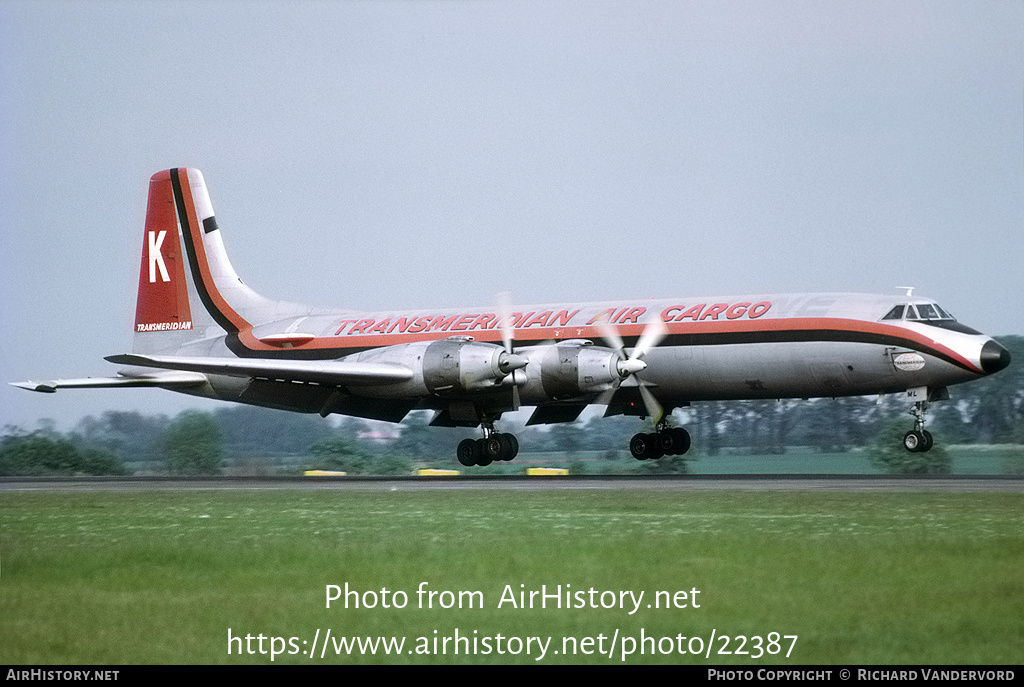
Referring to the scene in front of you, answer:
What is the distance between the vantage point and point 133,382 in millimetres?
35625

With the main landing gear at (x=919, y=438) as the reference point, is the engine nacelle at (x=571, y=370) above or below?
above

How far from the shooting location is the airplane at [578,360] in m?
28.6

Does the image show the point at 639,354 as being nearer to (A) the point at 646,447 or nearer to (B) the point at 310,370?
(A) the point at 646,447

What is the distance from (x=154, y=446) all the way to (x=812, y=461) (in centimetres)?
1890

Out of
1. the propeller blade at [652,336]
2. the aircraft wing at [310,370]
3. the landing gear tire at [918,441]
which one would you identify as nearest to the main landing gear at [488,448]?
the aircraft wing at [310,370]

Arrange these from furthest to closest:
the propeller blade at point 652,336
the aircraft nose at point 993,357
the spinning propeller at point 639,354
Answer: the propeller blade at point 652,336 < the spinning propeller at point 639,354 < the aircraft nose at point 993,357

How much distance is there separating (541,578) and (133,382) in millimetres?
25597

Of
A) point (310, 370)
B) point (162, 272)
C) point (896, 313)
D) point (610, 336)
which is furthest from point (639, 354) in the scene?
point (162, 272)

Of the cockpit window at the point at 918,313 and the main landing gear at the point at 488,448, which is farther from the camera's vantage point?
the main landing gear at the point at 488,448

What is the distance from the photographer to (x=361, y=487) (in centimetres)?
2809

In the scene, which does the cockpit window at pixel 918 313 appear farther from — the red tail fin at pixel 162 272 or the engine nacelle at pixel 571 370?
the red tail fin at pixel 162 272

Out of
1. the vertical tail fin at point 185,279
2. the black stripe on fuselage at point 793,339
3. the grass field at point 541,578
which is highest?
the vertical tail fin at point 185,279

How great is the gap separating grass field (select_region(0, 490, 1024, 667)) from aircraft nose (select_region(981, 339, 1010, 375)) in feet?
22.0

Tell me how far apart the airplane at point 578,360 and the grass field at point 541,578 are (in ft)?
24.8
